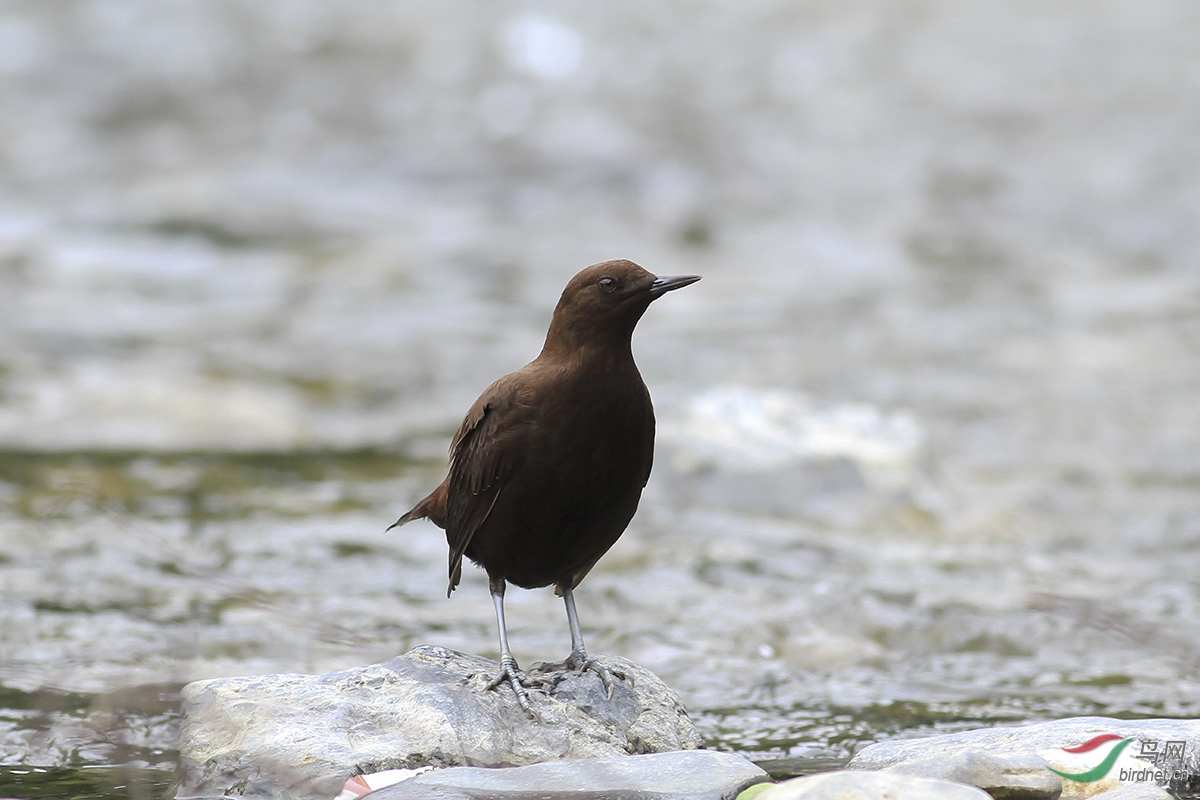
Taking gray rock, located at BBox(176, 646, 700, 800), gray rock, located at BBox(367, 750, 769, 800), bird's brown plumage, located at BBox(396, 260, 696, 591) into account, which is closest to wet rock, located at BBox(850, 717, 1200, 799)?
gray rock, located at BBox(367, 750, 769, 800)

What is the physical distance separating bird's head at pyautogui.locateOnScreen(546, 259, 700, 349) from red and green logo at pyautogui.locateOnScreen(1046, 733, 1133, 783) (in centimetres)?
167

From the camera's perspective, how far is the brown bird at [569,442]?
401 cm

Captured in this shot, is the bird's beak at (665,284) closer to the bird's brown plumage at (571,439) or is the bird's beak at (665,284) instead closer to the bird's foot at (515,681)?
the bird's brown plumage at (571,439)

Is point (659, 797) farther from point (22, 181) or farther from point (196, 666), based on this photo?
point (22, 181)

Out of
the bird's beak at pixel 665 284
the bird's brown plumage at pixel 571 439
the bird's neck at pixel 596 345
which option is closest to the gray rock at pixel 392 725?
the bird's brown plumage at pixel 571 439

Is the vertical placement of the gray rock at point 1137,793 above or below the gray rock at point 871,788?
below

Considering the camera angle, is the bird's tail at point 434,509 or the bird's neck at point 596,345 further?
the bird's tail at point 434,509

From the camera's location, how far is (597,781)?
369 centimetres

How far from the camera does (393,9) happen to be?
1864 cm

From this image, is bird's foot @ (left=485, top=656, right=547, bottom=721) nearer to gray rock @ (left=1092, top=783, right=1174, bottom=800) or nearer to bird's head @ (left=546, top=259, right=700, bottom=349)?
bird's head @ (left=546, top=259, right=700, bottom=349)

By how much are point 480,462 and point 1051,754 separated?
1793 mm

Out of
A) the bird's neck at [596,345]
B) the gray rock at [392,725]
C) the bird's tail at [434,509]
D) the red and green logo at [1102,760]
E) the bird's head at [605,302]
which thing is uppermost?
the bird's head at [605,302]

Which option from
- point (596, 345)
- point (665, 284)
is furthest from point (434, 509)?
point (665, 284)

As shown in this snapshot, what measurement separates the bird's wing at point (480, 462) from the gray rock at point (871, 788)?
1.24 meters
